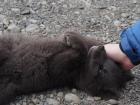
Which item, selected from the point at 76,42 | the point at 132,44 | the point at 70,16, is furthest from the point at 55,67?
the point at 70,16

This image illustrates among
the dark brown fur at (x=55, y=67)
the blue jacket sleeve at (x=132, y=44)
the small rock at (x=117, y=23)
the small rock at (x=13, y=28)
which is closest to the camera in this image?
the dark brown fur at (x=55, y=67)

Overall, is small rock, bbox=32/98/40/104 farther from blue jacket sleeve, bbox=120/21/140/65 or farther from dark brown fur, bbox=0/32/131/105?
blue jacket sleeve, bbox=120/21/140/65

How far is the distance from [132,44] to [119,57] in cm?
16

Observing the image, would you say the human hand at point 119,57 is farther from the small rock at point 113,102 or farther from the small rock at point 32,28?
the small rock at point 32,28

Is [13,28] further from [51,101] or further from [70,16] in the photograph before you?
[51,101]

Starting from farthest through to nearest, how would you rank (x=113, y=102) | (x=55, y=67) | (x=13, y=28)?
(x=13, y=28) → (x=113, y=102) → (x=55, y=67)

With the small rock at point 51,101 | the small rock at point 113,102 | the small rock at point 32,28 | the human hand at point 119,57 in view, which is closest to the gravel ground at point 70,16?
the small rock at point 32,28

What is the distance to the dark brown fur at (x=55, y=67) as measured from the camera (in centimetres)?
387

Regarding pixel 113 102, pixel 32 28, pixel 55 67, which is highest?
pixel 32 28

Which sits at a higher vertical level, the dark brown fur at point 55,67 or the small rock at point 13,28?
the small rock at point 13,28

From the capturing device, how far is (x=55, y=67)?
154 inches

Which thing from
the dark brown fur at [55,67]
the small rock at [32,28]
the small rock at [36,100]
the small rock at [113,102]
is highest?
the small rock at [32,28]

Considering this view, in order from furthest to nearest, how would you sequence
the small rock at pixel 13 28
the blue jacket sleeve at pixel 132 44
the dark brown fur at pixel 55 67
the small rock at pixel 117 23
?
the small rock at pixel 117 23, the small rock at pixel 13 28, the blue jacket sleeve at pixel 132 44, the dark brown fur at pixel 55 67

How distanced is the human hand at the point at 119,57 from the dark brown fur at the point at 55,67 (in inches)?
2.2
